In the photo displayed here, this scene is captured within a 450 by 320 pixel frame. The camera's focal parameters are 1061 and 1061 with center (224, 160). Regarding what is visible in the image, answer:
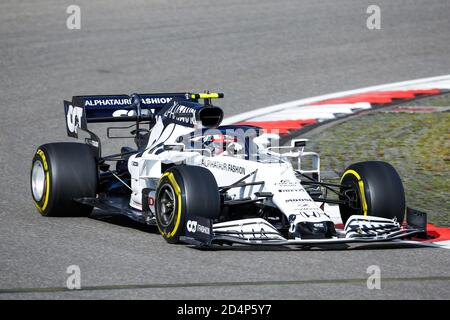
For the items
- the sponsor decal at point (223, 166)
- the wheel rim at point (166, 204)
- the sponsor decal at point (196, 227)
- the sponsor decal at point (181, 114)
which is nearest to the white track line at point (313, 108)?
the sponsor decal at point (181, 114)

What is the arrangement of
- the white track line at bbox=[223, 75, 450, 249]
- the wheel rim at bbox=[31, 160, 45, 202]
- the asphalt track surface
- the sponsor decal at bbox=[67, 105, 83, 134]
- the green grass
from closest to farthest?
the asphalt track surface → the wheel rim at bbox=[31, 160, 45, 202] → the sponsor decal at bbox=[67, 105, 83, 134] → the green grass → the white track line at bbox=[223, 75, 450, 249]

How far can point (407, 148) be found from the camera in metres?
13.6

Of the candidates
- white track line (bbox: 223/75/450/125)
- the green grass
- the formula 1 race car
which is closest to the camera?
the formula 1 race car

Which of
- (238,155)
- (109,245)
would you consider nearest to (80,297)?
(109,245)

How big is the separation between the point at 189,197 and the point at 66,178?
1886 millimetres

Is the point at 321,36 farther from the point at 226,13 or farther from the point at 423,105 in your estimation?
the point at 423,105

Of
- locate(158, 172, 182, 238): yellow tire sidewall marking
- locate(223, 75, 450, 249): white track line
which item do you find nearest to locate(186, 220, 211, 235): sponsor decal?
locate(158, 172, 182, 238): yellow tire sidewall marking

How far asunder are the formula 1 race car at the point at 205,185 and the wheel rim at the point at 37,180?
0.4 inches

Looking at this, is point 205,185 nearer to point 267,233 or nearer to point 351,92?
point 267,233

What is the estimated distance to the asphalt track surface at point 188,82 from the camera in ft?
25.4

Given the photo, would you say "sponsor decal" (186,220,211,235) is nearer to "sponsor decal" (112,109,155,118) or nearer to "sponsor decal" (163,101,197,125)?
"sponsor decal" (163,101,197,125)

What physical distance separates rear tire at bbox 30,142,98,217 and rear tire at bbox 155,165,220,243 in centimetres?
146

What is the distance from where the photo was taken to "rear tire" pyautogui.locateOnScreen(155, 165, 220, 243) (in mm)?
8797

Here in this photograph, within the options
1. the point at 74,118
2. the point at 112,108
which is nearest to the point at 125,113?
the point at 112,108
